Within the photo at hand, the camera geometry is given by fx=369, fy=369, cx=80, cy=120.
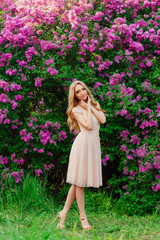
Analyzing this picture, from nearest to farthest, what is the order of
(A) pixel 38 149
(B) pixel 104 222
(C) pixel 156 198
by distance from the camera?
1. (B) pixel 104 222
2. (C) pixel 156 198
3. (A) pixel 38 149

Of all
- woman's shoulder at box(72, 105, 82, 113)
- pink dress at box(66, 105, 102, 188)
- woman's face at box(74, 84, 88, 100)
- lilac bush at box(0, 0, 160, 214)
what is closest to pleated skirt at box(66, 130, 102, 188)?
pink dress at box(66, 105, 102, 188)

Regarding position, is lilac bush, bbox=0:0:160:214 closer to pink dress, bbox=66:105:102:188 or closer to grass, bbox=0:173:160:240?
grass, bbox=0:173:160:240

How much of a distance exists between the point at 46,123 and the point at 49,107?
733 millimetres

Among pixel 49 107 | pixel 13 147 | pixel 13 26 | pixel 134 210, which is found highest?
pixel 13 26

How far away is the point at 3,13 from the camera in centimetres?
679

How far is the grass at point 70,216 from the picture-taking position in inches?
174

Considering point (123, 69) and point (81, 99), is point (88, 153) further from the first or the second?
point (123, 69)

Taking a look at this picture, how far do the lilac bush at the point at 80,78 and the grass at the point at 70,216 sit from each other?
37 centimetres

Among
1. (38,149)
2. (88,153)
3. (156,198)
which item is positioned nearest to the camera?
(88,153)

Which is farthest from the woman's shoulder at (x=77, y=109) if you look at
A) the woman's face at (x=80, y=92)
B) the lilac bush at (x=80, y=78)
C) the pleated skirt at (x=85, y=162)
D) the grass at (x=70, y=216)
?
the grass at (x=70, y=216)

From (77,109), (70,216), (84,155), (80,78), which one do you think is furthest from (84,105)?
(70,216)

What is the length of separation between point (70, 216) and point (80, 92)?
6.35 feet

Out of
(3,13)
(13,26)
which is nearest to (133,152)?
(13,26)

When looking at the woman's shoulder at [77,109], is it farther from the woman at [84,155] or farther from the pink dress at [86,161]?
the pink dress at [86,161]
